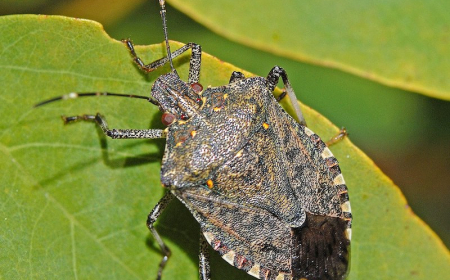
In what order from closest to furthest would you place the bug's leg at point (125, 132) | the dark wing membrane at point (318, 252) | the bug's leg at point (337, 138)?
the dark wing membrane at point (318, 252) → the bug's leg at point (125, 132) → the bug's leg at point (337, 138)

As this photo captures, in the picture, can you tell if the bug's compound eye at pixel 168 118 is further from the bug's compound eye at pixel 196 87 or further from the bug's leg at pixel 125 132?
the bug's compound eye at pixel 196 87

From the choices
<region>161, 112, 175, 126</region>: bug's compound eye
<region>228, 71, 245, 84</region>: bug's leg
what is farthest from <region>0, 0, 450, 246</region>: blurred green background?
<region>161, 112, 175, 126</region>: bug's compound eye

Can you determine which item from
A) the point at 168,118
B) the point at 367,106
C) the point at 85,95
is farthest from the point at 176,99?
the point at 367,106

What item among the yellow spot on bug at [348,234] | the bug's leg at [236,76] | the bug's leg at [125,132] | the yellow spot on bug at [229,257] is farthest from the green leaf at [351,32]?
the yellow spot on bug at [229,257]

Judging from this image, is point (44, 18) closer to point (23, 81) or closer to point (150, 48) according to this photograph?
point (23, 81)

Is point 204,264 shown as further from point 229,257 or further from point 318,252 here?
point 318,252

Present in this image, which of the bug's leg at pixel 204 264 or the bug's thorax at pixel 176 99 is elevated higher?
the bug's thorax at pixel 176 99
